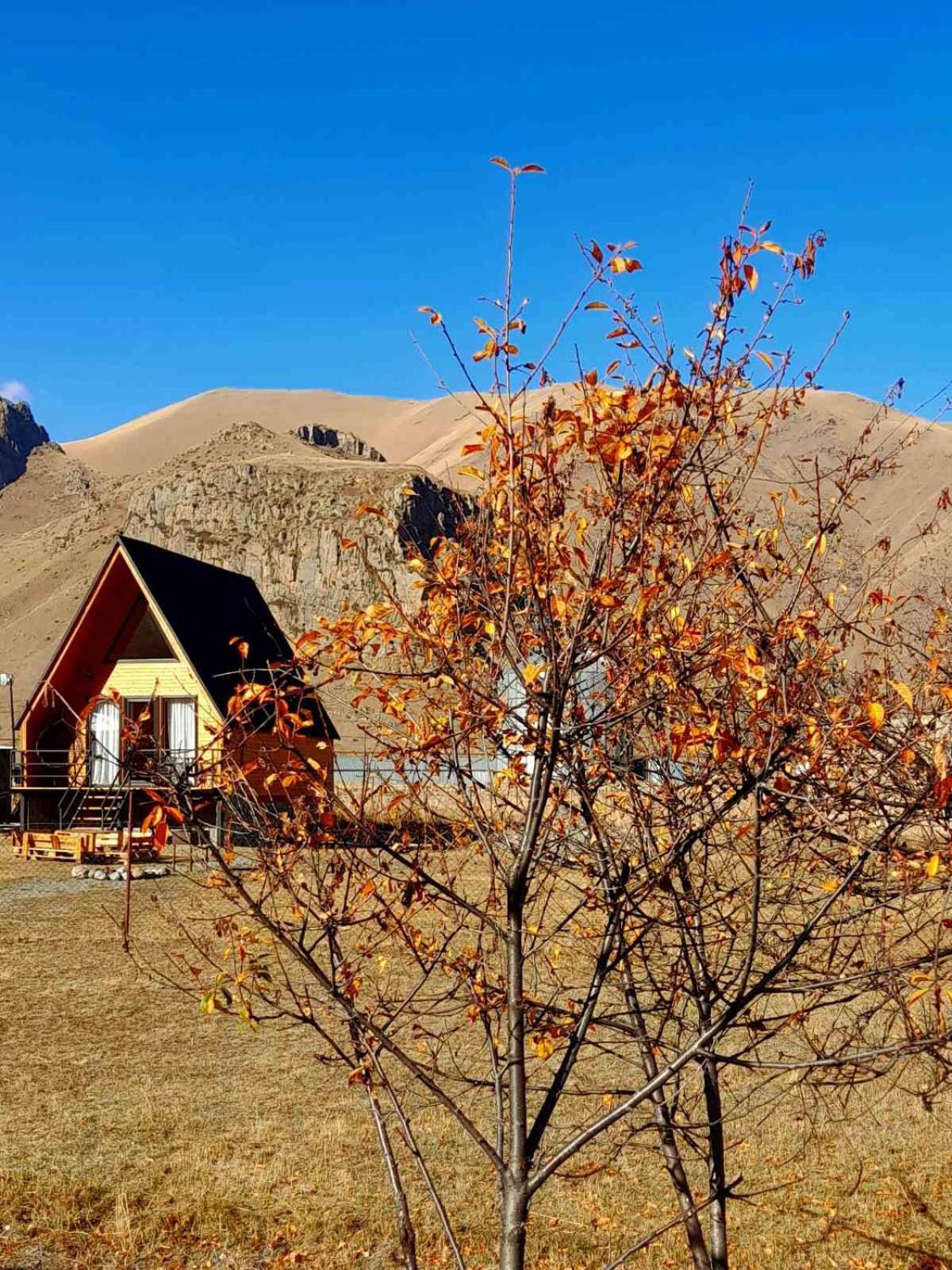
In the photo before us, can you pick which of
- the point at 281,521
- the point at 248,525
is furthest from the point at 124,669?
the point at 248,525

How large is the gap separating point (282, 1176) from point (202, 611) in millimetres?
18486

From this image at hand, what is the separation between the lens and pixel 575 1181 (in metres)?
7.69

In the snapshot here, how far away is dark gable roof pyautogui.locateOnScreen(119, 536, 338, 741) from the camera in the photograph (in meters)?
23.5

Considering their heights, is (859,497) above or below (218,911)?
above

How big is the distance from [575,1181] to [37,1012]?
22.5 ft

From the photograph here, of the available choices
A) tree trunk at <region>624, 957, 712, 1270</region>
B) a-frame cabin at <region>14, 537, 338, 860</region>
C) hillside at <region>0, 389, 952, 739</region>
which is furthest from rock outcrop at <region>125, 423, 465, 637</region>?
tree trunk at <region>624, 957, 712, 1270</region>

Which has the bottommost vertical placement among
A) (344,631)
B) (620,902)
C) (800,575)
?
(620,902)

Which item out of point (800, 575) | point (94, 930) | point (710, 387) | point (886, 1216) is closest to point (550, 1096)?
point (800, 575)

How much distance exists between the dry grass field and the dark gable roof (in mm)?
12404

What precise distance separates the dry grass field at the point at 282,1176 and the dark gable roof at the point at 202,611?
1240 centimetres

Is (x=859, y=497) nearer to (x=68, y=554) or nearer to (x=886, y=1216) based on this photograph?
(x=886, y=1216)

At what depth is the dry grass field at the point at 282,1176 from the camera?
6.99 metres

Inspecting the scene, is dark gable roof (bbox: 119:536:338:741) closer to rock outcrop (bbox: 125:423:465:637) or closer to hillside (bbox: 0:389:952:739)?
hillside (bbox: 0:389:952:739)

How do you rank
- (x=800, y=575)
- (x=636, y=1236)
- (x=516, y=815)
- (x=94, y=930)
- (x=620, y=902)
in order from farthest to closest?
(x=94, y=930), (x=636, y=1236), (x=516, y=815), (x=800, y=575), (x=620, y=902)
